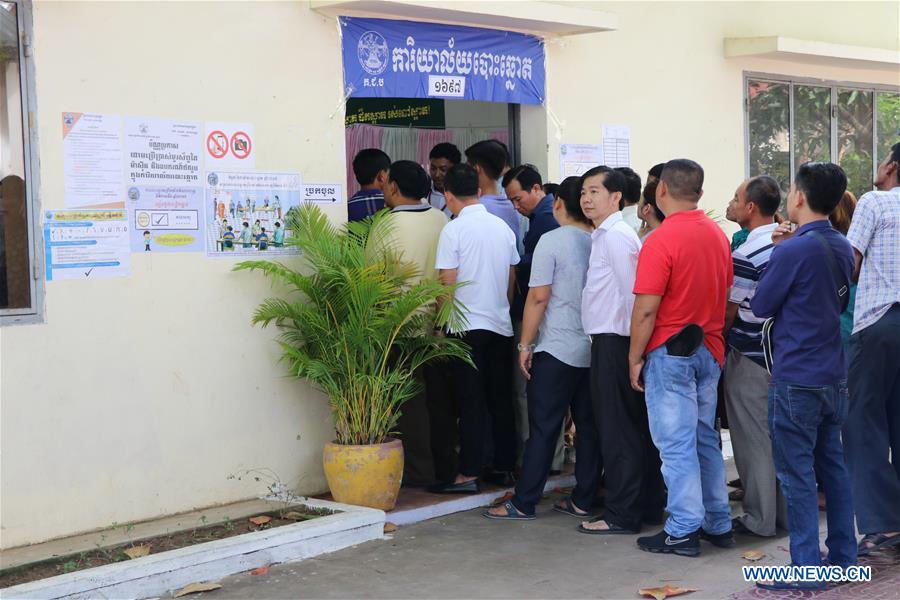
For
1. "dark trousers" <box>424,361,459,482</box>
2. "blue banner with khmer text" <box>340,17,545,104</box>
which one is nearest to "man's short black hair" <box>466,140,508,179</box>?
"blue banner with khmer text" <box>340,17,545,104</box>

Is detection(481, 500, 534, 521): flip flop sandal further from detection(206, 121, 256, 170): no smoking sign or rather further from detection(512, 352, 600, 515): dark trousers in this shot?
detection(206, 121, 256, 170): no smoking sign

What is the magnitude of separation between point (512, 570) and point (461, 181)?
7.68 feet

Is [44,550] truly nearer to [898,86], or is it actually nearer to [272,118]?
[272,118]

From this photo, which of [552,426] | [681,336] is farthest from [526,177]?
[681,336]

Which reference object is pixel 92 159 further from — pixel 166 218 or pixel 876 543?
pixel 876 543

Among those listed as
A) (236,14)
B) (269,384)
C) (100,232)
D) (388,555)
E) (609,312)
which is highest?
(236,14)

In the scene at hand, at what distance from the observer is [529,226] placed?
7102 millimetres

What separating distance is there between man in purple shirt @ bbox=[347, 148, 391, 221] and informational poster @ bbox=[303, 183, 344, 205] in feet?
1.65

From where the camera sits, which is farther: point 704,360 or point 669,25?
point 669,25

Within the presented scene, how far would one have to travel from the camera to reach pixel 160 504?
588 cm

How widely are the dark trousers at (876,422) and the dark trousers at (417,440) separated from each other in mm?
2613

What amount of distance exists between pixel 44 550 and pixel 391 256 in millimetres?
2471

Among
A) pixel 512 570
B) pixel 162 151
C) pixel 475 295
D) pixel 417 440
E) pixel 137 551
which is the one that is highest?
pixel 162 151

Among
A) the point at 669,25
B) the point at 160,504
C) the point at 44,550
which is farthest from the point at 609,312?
the point at 669,25
